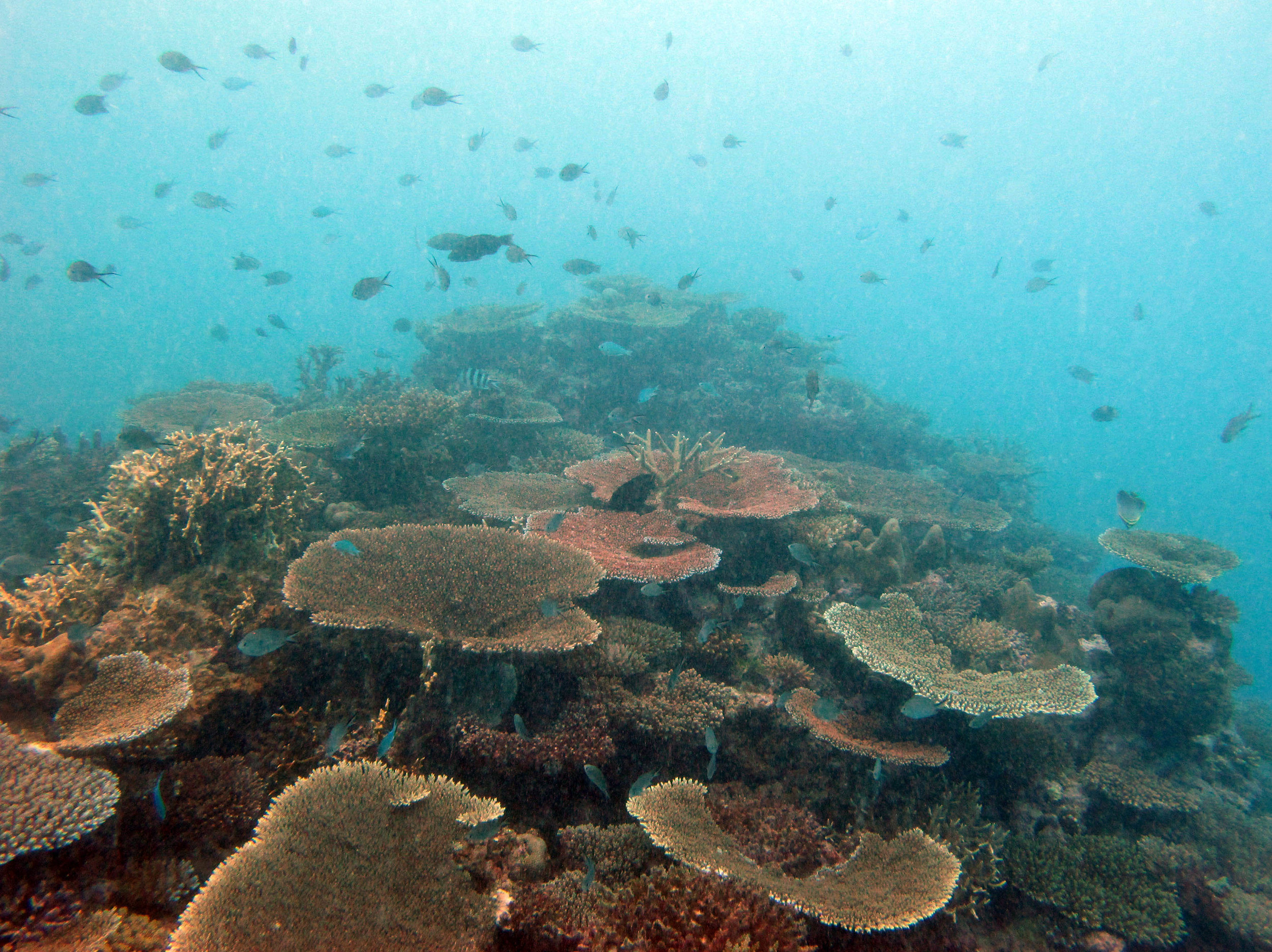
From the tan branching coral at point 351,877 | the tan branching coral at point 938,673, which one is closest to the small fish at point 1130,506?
the tan branching coral at point 938,673

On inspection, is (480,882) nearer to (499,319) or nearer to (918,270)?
(499,319)

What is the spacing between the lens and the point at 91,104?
12547 millimetres

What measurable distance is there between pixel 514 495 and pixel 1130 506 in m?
8.07

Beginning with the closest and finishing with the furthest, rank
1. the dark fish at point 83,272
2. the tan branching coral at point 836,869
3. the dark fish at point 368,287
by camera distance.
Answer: the tan branching coral at point 836,869, the dark fish at point 83,272, the dark fish at point 368,287

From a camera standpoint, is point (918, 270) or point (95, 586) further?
point (918, 270)

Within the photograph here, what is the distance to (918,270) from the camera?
130 metres

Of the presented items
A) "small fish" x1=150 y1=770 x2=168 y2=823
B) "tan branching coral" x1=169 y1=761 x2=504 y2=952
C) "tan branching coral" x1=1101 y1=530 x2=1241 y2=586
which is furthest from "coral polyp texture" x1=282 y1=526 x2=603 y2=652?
"tan branching coral" x1=1101 y1=530 x2=1241 y2=586

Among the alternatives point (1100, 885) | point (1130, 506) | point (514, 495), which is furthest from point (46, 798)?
point (1130, 506)

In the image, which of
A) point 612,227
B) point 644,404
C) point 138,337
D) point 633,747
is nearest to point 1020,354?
point 612,227

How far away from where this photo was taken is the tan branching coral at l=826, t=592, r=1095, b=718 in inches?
177

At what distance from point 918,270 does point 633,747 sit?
494 feet

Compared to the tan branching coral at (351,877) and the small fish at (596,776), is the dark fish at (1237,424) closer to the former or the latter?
the small fish at (596,776)

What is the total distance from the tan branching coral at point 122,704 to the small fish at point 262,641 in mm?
345

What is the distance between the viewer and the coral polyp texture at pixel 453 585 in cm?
399
